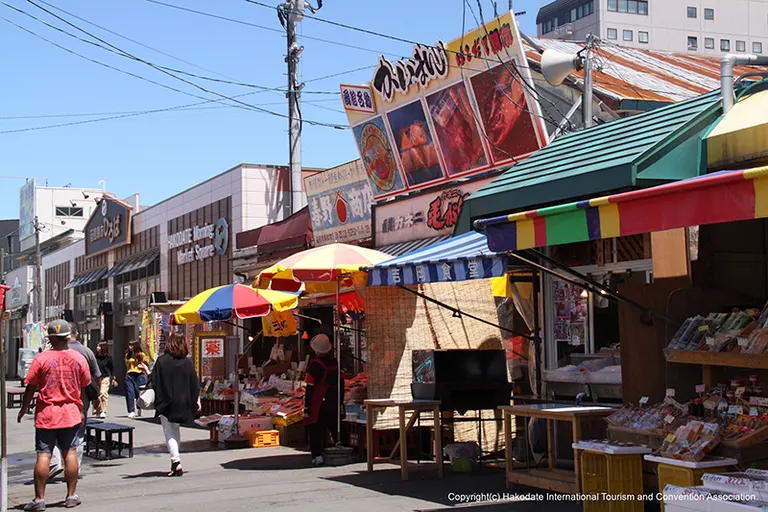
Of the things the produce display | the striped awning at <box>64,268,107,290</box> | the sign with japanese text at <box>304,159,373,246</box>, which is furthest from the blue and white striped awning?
the striped awning at <box>64,268,107,290</box>

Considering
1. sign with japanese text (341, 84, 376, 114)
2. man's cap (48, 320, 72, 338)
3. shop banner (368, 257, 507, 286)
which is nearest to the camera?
shop banner (368, 257, 507, 286)

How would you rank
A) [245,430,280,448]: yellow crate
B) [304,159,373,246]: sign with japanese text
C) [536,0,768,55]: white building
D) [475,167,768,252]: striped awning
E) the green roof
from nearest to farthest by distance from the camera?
[475,167,768,252]: striped awning < the green roof < [245,430,280,448]: yellow crate < [304,159,373,246]: sign with japanese text < [536,0,768,55]: white building

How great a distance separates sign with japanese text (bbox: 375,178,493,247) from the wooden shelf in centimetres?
701

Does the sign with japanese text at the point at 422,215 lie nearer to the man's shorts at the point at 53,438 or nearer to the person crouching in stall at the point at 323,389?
the person crouching in stall at the point at 323,389

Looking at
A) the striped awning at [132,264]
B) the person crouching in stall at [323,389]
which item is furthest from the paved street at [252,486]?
the striped awning at [132,264]

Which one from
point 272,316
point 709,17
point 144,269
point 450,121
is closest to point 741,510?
point 450,121

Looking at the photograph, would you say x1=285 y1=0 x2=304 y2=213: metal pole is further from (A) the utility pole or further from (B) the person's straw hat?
(B) the person's straw hat

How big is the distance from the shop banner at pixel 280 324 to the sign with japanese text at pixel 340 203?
1.87 metres

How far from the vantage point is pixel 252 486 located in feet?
35.1

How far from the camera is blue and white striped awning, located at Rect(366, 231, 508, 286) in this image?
8.85 meters

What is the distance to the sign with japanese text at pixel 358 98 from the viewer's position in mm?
17375

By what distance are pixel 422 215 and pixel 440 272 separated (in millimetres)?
6651

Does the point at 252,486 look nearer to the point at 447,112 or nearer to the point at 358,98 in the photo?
the point at 447,112

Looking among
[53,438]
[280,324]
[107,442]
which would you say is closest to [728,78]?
[53,438]
